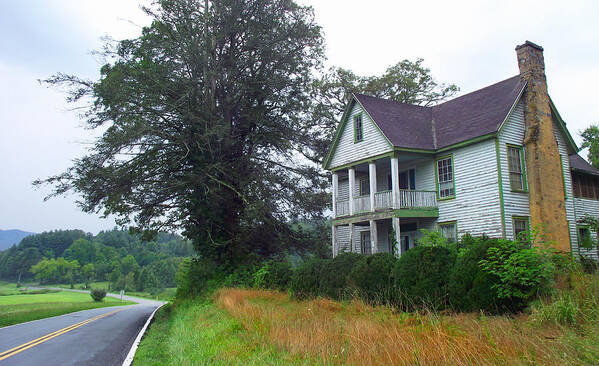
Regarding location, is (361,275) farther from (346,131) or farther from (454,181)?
(346,131)

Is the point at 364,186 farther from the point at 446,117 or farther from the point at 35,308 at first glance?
the point at 35,308

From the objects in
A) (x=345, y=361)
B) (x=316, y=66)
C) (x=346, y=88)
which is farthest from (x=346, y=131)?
(x=345, y=361)

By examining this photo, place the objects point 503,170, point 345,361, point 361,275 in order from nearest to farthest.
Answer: point 345,361
point 361,275
point 503,170

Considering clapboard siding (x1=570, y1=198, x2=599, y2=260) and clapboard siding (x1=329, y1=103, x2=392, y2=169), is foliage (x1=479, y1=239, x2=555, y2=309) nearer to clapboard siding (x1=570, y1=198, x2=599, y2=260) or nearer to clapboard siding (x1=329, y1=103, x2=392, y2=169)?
clapboard siding (x1=329, y1=103, x2=392, y2=169)

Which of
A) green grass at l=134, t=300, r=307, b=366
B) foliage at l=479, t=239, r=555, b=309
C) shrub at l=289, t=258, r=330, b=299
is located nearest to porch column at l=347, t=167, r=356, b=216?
shrub at l=289, t=258, r=330, b=299

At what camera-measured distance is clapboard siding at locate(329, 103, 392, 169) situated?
20.9 m

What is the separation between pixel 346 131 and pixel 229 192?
24.1 ft

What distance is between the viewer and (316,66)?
87.8 ft

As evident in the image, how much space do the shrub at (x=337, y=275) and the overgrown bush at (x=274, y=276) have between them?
3211mm

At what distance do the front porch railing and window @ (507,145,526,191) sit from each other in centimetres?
344

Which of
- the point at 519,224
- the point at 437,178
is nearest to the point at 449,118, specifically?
the point at 437,178

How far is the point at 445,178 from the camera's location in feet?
65.2

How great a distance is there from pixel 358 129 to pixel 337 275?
1087 cm

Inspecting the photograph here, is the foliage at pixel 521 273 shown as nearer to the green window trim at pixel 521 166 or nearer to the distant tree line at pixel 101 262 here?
the green window trim at pixel 521 166
